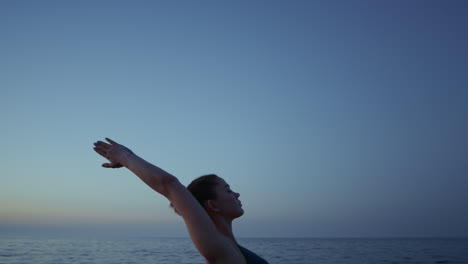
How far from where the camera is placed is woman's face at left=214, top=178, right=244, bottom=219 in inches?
73.2

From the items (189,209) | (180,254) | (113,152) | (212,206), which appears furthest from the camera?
(180,254)

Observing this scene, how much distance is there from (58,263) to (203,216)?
25221 millimetres

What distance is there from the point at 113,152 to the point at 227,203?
0.56m

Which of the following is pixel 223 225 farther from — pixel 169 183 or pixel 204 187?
pixel 169 183

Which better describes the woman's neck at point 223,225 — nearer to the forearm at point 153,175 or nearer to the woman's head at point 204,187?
the woman's head at point 204,187

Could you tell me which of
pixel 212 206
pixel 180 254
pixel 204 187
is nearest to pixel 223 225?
pixel 212 206

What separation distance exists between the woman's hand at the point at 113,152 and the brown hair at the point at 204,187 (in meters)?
0.37

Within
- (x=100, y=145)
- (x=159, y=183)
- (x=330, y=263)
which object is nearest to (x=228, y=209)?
(x=159, y=183)

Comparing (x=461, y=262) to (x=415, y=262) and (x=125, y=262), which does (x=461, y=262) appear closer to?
(x=415, y=262)

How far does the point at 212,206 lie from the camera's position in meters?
1.86

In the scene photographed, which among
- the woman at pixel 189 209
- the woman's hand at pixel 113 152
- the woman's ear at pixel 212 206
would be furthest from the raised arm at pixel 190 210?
the woman's ear at pixel 212 206

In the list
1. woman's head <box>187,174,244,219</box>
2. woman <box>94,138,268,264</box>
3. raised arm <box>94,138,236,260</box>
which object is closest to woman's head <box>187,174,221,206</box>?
woman's head <box>187,174,244,219</box>

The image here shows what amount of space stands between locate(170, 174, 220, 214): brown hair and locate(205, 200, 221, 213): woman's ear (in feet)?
0.07

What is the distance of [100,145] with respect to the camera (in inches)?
71.6
